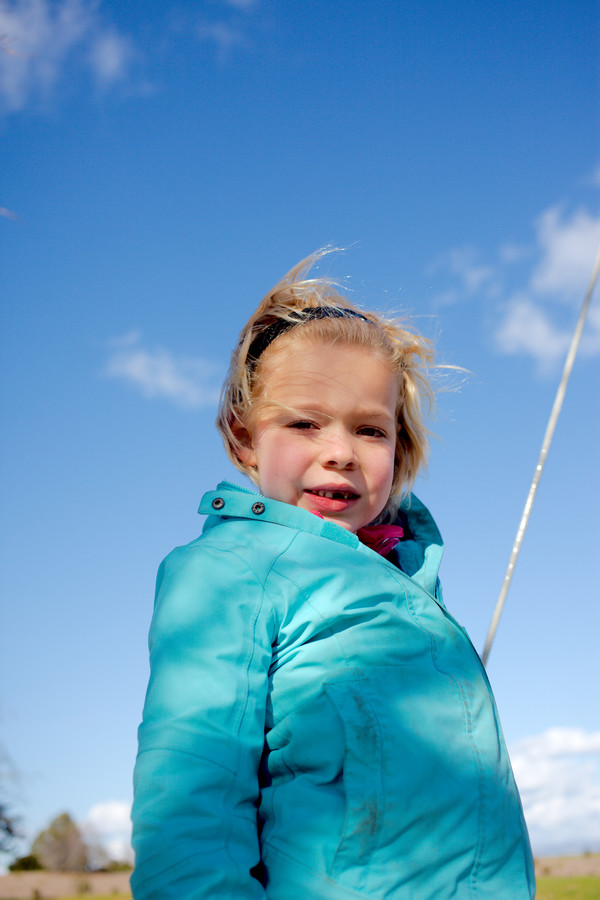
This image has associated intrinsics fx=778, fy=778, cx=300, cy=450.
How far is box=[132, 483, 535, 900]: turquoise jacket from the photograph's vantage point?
115 cm

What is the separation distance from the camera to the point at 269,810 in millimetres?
1259

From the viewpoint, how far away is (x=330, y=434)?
1.79m

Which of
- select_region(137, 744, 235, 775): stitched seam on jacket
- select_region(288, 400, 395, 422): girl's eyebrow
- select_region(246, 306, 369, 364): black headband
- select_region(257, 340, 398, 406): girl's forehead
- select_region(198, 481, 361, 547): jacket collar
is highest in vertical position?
select_region(246, 306, 369, 364): black headband

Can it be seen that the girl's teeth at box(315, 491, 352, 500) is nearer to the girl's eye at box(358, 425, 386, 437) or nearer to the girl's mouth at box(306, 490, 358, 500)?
the girl's mouth at box(306, 490, 358, 500)

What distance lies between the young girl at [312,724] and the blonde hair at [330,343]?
0.89 ft

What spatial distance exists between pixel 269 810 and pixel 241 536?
0.50 m

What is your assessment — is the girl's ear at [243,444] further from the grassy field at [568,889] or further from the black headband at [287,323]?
the grassy field at [568,889]

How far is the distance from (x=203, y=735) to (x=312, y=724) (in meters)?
0.20

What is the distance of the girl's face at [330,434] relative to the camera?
5.80 feet

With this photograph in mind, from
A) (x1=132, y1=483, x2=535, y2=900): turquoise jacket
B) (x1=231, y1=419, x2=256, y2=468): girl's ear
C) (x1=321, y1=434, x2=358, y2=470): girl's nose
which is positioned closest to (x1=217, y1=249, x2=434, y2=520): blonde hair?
(x1=231, y1=419, x2=256, y2=468): girl's ear

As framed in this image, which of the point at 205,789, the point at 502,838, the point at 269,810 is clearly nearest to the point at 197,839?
the point at 205,789

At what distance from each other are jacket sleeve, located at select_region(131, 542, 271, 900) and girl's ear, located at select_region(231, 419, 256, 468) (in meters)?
0.58

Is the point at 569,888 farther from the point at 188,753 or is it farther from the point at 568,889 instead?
the point at 188,753

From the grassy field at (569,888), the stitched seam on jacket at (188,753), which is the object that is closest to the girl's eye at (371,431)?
the stitched seam on jacket at (188,753)
